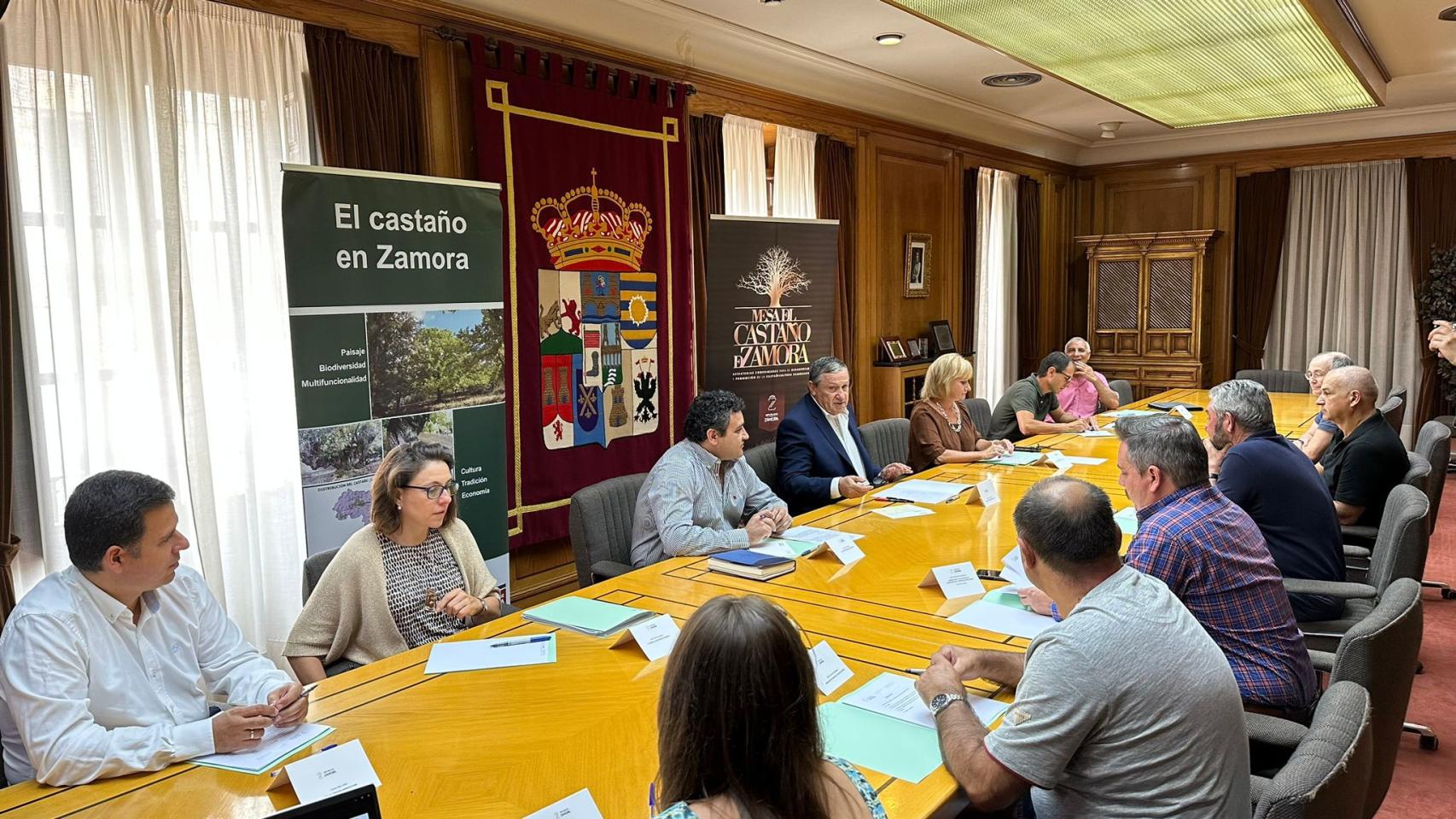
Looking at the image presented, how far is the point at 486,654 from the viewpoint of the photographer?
7.50ft

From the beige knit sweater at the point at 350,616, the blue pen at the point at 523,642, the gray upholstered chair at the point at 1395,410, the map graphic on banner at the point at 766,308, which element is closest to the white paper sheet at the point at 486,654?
the blue pen at the point at 523,642

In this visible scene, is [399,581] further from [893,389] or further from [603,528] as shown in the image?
[893,389]

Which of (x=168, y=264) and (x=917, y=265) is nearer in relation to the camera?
(x=168, y=264)

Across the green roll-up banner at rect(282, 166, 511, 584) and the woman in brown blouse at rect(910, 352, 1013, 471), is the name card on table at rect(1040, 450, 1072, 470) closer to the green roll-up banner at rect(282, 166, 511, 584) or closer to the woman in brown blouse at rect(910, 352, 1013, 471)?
the woman in brown blouse at rect(910, 352, 1013, 471)

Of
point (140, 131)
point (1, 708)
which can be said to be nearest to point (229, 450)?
point (140, 131)

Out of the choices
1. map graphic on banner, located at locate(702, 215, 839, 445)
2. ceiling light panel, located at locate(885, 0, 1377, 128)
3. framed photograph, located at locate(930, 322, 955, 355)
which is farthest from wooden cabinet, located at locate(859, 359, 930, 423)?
ceiling light panel, located at locate(885, 0, 1377, 128)

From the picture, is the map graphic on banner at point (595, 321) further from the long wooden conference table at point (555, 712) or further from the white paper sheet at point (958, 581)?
the white paper sheet at point (958, 581)

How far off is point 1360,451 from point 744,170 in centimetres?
376

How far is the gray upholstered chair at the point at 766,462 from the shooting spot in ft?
14.3

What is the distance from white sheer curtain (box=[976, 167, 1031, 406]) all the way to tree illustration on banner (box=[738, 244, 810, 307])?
2.94 m

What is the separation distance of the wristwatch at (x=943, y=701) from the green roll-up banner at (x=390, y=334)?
101 inches

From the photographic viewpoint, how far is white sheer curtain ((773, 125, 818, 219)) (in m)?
6.41

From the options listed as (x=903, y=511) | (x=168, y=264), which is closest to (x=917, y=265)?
(x=903, y=511)

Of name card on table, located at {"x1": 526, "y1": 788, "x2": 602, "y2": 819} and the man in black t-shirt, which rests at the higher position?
the man in black t-shirt
